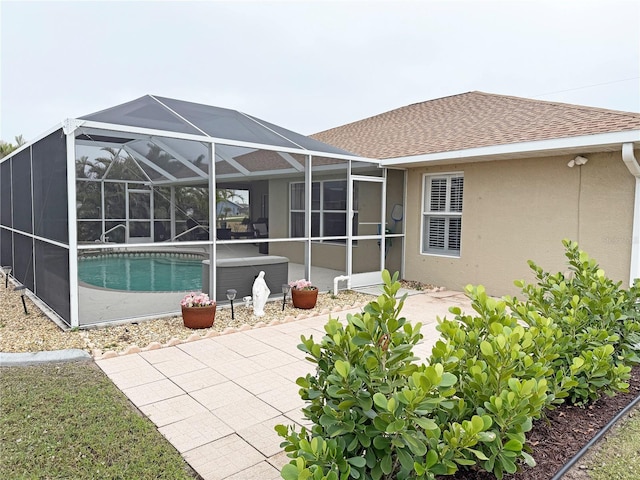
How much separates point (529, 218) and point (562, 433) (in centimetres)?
526

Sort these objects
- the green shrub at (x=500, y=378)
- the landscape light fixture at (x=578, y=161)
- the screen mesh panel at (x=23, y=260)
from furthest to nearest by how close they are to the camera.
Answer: the screen mesh panel at (x=23, y=260)
the landscape light fixture at (x=578, y=161)
the green shrub at (x=500, y=378)

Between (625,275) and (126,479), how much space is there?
6838mm

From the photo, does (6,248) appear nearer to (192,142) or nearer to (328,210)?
(192,142)

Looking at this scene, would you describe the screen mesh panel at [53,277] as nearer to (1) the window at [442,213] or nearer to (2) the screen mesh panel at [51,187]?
(2) the screen mesh panel at [51,187]

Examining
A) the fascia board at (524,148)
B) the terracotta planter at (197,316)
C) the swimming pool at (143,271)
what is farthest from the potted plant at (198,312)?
the fascia board at (524,148)

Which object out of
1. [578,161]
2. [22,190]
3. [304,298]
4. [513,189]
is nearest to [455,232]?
[513,189]

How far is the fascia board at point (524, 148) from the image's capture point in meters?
5.59

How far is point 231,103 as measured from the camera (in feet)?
69.3

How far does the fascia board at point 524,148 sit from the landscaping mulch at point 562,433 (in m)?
3.72

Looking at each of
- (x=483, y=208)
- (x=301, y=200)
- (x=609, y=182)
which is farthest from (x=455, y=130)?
(x=301, y=200)

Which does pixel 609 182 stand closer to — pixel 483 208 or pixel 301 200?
pixel 483 208

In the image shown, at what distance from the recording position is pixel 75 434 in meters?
2.76

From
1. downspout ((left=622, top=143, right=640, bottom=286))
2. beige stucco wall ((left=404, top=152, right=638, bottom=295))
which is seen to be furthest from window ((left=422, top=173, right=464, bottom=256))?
downspout ((left=622, top=143, right=640, bottom=286))

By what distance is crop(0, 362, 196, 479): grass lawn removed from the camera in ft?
7.90
